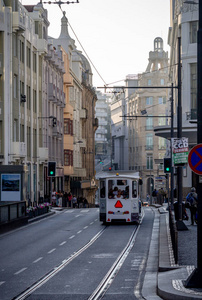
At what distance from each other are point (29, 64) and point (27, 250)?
36.7 m

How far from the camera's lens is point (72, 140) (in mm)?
82375

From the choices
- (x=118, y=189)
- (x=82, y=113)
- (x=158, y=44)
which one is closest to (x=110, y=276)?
(x=118, y=189)

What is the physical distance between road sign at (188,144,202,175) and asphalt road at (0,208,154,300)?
8.67 feet

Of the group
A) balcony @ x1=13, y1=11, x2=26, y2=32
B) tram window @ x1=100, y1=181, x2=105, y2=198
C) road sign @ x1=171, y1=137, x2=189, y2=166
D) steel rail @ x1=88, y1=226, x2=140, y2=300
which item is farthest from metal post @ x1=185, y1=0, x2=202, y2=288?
balcony @ x1=13, y1=11, x2=26, y2=32

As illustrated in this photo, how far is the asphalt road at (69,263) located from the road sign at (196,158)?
2.64 m

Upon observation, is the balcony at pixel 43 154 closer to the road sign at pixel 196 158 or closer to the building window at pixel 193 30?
the building window at pixel 193 30

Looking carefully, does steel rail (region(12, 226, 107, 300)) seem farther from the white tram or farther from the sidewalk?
the white tram

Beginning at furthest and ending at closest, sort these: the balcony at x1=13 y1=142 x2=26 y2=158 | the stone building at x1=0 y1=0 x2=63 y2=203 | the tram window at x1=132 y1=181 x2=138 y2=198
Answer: the balcony at x1=13 y1=142 x2=26 y2=158 → the stone building at x1=0 y1=0 x2=63 y2=203 → the tram window at x1=132 y1=181 x2=138 y2=198

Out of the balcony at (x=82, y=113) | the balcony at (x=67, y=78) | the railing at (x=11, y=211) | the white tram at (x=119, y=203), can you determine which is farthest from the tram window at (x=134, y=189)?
the balcony at (x=82, y=113)

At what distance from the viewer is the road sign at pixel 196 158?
13516mm

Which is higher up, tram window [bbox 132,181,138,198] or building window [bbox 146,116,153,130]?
building window [bbox 146,116,153,130]

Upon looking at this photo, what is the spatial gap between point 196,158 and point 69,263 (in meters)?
6.84

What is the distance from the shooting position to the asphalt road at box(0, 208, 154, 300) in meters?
14.3

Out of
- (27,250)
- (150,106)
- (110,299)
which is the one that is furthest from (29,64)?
(150,106)
